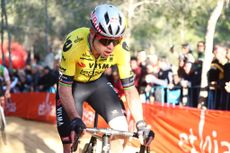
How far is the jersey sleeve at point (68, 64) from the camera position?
5.68 metres

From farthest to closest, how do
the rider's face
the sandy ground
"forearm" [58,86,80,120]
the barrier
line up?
the sandy ground < the barrier < "forearm" [58,86,80,120] < the rider's face

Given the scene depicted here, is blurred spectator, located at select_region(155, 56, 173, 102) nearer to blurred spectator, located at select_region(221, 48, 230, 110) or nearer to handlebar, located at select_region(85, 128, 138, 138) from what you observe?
blurred spectator, located at select_region(221, 48, 230, 110)

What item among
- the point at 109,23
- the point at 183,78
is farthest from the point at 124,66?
the point at 183,78

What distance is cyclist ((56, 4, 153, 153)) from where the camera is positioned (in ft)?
16.7

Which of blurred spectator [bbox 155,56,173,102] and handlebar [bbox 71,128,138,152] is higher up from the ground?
handlebar [bbox 71,128,138,152]

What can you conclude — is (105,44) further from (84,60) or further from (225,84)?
(225,84)

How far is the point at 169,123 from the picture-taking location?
33.3 ft

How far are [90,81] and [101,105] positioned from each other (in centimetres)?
33

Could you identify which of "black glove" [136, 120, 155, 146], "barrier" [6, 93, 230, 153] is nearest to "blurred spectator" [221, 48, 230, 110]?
"barrier" [6, 93, 230, 153]

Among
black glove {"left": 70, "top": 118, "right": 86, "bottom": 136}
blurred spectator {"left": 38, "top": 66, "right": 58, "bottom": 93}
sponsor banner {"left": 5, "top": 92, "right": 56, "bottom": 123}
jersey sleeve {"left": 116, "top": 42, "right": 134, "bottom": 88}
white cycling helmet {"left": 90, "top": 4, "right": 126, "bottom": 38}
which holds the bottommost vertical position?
sponsor banner {"left": 5, "top": 92, "right": 56, "bottom": 123}

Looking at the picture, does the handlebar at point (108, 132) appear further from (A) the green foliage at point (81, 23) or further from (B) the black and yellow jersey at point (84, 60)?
(A) the green foliage at point (81, 23)

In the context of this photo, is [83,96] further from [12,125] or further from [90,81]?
[12,125]

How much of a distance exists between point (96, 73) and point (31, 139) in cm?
631

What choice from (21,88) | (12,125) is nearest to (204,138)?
(12,125)
